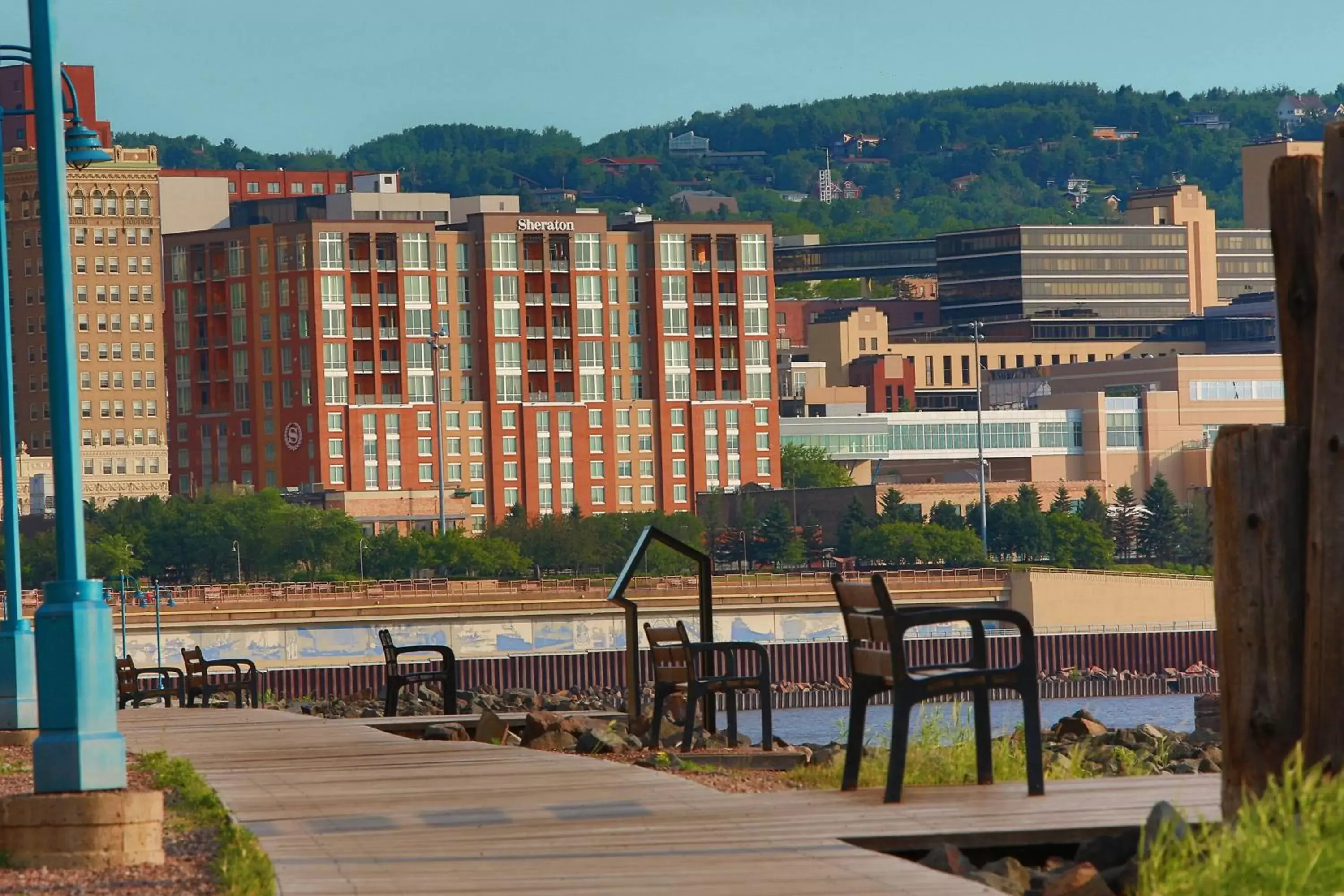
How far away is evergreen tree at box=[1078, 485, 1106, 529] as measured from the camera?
504 feet

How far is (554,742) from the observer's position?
17359 mm

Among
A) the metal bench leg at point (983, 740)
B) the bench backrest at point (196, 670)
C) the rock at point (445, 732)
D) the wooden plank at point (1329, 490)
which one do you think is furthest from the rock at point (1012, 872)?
the bench backrest at point (196, 670)

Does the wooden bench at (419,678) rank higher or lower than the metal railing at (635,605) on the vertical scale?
lower

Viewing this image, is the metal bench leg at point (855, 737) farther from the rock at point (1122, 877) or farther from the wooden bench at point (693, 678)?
the wooden bench at point (693, 678)

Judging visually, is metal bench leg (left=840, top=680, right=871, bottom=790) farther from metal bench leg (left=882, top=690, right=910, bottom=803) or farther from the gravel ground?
the gravel ground

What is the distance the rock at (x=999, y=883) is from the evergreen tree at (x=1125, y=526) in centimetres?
14403

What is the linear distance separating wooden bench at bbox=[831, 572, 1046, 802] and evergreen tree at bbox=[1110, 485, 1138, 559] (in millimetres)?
141270

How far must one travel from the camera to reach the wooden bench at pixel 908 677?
37.0ft

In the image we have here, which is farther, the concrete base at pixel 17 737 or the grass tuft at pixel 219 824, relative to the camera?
the concrete base at pixel 17 737

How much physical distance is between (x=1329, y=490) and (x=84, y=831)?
16.0ft

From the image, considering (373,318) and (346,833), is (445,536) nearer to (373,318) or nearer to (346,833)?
(373,318)

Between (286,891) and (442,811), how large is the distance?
288 centimetres

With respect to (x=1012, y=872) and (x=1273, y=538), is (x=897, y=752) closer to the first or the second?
(x=1012, y=872)

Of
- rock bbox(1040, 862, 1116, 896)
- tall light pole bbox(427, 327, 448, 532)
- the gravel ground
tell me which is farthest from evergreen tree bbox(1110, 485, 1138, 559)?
rock bbox(1040, 862, 1116, 896)
